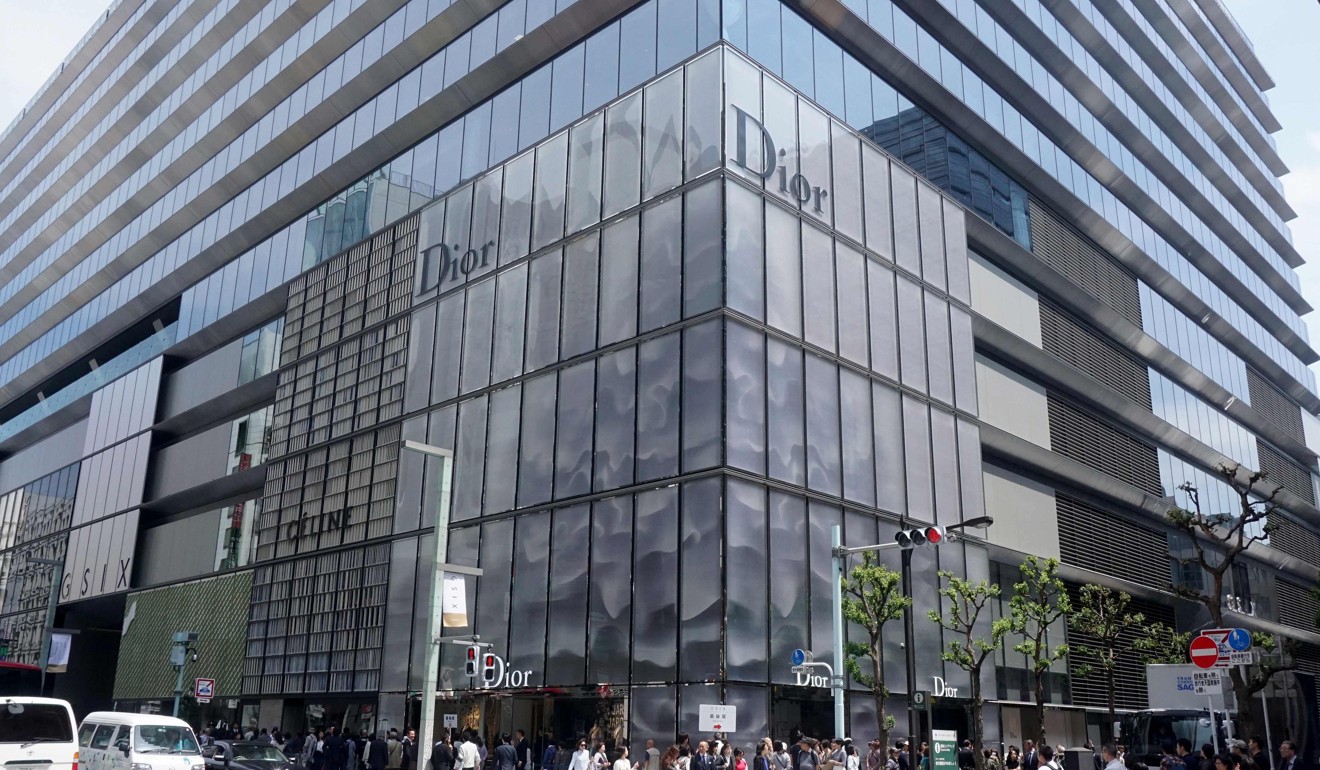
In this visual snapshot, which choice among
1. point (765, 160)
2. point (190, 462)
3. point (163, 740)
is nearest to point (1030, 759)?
point (765, 160)

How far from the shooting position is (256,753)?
91.1 feet

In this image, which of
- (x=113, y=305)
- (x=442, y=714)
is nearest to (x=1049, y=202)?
(x=442, y=714)

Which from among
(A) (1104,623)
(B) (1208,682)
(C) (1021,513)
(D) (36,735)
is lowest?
(D) (36,735)

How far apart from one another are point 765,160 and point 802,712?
1490 centimetres

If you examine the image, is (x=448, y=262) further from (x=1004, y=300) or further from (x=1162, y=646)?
(x=1162, y=646)

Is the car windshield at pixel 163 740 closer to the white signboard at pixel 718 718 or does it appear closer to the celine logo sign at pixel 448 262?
the white signboard at pixel 718 718

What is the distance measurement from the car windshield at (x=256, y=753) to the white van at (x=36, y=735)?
28.1ft

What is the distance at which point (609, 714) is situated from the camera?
28.2 metres

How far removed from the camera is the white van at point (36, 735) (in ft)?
60.6

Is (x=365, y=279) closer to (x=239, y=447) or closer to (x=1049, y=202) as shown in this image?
(x=239, y=447)

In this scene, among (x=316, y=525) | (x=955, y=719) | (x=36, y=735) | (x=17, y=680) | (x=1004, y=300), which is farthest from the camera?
(x=1004, y=300)

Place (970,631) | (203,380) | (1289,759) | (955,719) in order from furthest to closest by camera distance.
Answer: (203,380), (955,719), (970,631), (1289,759)

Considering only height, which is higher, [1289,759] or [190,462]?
[190,462]

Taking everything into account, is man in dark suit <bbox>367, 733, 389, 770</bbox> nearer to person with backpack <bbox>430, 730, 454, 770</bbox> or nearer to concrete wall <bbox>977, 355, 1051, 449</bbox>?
person with backpack <bbox>430, 730, 454, 770</bbox>
